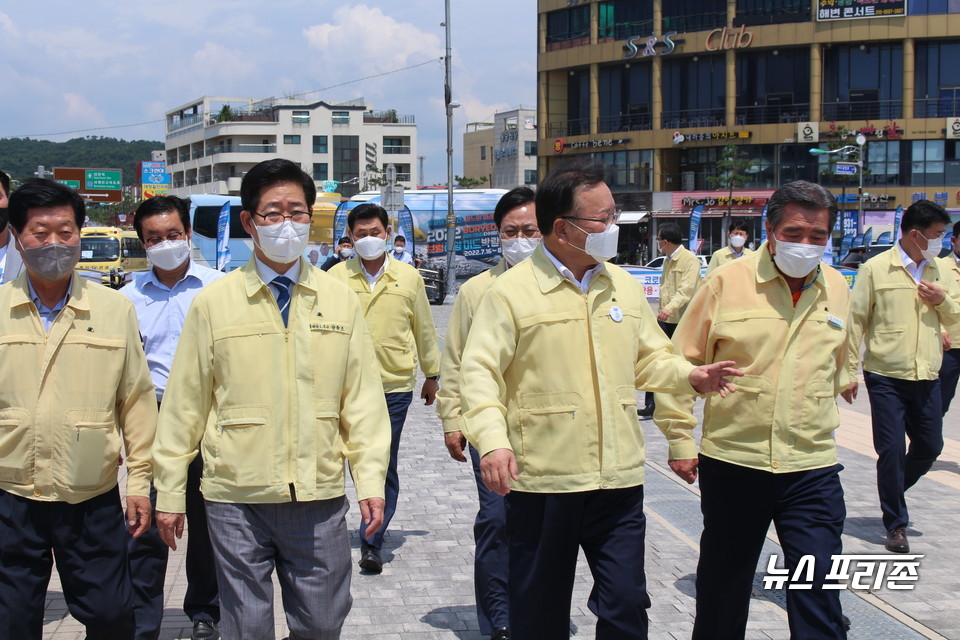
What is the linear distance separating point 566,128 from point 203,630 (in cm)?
5895

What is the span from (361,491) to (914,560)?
3.75 meters

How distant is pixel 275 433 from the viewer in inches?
132

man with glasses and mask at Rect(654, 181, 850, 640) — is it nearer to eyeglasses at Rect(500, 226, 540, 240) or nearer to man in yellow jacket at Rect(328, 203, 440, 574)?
eyeglasses at Rect(500, 226, 540, 240)

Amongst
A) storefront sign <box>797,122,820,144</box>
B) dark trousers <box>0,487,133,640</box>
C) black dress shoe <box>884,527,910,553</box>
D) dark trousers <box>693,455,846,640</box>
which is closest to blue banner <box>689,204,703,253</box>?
black dress shoe <box>884,527,910,553</box>

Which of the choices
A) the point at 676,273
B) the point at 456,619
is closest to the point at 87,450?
the point at 456,619

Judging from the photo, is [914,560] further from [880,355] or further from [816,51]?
[816,51]

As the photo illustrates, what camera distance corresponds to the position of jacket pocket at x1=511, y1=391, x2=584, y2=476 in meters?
3.52

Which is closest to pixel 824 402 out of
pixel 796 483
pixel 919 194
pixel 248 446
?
pixel 796 483

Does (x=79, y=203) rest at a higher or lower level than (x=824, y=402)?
higher

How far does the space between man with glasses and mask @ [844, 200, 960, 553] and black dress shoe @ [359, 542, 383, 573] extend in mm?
3005

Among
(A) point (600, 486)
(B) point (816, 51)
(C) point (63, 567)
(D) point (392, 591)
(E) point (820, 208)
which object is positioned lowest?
(D) point (392, 591)

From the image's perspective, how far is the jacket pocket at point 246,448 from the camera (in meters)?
3.33

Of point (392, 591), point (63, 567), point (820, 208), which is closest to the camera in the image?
point (63, 567)

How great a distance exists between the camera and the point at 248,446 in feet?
11.0
